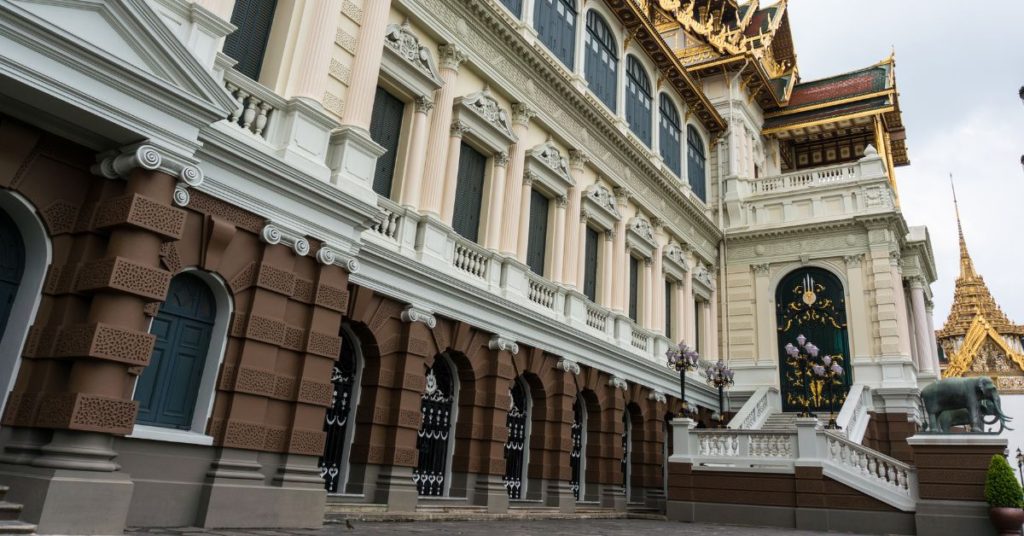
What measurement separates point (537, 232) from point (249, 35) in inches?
349

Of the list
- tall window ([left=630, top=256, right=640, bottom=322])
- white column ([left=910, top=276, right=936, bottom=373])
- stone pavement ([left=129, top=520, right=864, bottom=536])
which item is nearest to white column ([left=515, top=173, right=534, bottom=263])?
stone pavement ([left=129, top=520, right=864, bottom=536])

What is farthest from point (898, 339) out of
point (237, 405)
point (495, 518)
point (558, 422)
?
point (237, 405)

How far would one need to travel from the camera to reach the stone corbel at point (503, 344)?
14336mm

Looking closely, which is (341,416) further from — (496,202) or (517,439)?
(496,202)

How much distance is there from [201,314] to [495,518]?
23.6ft

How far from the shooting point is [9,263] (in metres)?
7.46

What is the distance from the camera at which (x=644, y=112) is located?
77.7 ft

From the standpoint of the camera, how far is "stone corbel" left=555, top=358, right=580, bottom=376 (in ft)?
54.1

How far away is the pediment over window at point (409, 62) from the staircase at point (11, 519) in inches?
356

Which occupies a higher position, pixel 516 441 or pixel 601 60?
pixel 601 60

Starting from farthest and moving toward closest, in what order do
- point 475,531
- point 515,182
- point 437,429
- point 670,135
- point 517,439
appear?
point 670,135, point 515,182, point 517,439, point 437,429, point 475,531

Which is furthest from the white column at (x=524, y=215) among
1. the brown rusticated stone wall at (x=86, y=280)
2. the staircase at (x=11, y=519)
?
the staircase at (x=11, y=519)

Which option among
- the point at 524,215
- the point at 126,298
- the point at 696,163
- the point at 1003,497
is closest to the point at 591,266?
the point at 524,215

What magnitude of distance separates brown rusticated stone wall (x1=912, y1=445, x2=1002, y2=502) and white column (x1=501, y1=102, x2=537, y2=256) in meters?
9.80
